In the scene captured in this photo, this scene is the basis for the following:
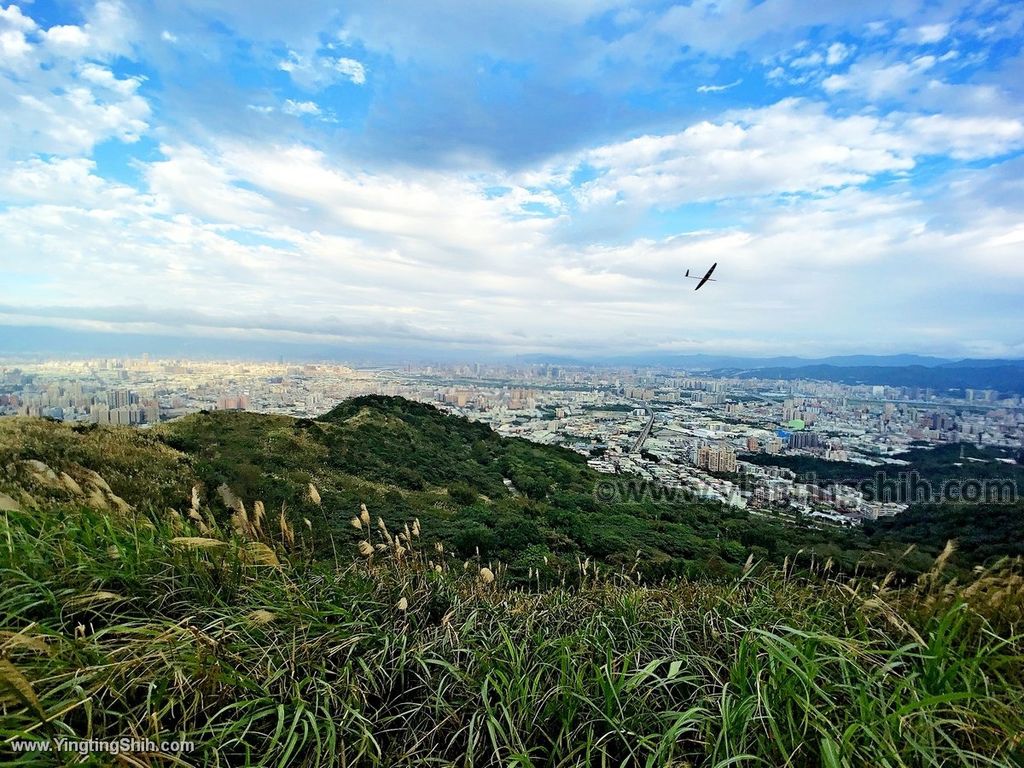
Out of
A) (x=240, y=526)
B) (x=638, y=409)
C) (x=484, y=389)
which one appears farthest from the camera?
(x=484, y=389)

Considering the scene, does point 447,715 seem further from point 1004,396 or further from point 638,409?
point 1004,396

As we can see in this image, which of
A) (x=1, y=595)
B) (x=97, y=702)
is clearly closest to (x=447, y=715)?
(x=97, y=702)

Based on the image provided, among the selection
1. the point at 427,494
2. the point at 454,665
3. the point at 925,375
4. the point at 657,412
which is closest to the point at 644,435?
the point at 657,412

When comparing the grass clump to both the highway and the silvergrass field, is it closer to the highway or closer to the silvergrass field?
the silvergrass field

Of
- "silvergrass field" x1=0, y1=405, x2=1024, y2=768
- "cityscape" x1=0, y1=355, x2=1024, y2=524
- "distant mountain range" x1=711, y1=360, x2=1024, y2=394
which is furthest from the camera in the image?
"distant mountain range" x1=711, y1=360, x2=1024, y2=394

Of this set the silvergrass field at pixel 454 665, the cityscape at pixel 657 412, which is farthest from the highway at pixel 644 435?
the silvergrass field at pixel 454 665

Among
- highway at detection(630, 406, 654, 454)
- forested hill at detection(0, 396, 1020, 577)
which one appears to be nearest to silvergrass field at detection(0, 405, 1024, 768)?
forested hill at detection(0, 396, 1020, 577)
